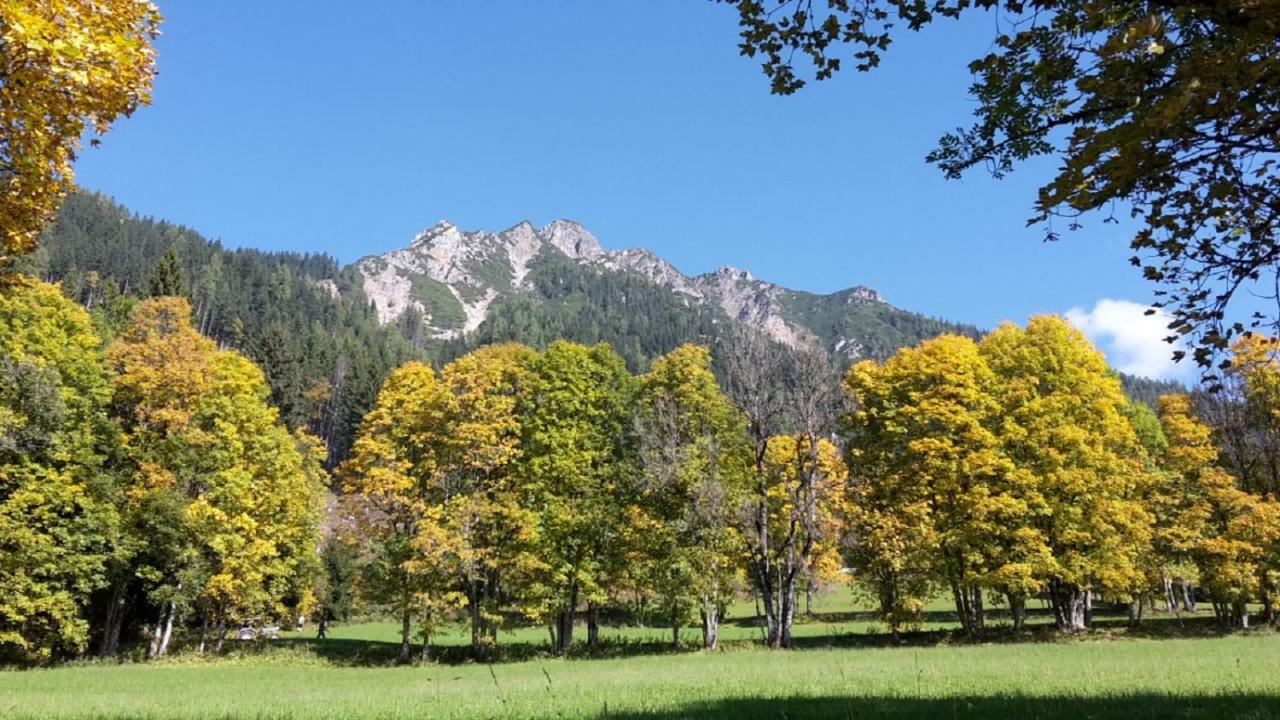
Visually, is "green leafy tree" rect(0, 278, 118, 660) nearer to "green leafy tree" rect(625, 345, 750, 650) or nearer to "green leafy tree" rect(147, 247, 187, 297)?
"green leafy tree" rect(625, 345, 750, 650)

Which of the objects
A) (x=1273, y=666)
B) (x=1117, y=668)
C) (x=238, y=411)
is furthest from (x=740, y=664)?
(x=238, y=411)

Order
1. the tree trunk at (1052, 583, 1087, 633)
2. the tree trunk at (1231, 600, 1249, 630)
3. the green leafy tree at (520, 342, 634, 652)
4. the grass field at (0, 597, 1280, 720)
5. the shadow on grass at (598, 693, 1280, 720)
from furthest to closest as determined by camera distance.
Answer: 1. the tree trunk at (1231, 600, 1249, 630)
2. the tree trunk at (1052, 583, 1087, 633)
3. the green leafy tree at (520, 342, 634, 652)
4. the grass field at (0, 597, 1280, 720)
5. the shadow on grass at (598, 693, 1280, 720)

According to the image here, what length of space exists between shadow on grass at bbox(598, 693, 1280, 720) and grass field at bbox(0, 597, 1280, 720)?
1.3 inches

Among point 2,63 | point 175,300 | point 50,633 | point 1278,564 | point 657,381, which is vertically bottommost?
point 50,633

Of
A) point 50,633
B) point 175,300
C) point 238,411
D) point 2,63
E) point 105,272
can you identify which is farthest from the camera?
point 105,272

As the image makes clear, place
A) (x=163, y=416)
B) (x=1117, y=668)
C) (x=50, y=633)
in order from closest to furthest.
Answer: (x=1117, y=668)
(x=50, y=633)
(x=163, y=416)

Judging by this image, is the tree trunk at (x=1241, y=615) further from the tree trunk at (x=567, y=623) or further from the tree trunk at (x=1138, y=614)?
the tree trunk at (x=567, y=623)

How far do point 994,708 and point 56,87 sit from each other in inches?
537

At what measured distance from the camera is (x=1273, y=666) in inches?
650

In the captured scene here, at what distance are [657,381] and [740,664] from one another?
54.9 ft

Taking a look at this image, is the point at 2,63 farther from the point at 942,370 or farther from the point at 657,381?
the point at 942,370

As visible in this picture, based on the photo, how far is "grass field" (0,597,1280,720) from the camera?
1049 centimetres

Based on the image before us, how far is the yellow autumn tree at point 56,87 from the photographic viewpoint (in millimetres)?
6148

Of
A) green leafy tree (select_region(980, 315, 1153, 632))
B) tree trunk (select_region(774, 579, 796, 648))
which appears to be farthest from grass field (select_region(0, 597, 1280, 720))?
tree trunk (select_region(774, 579, 796, 648))
